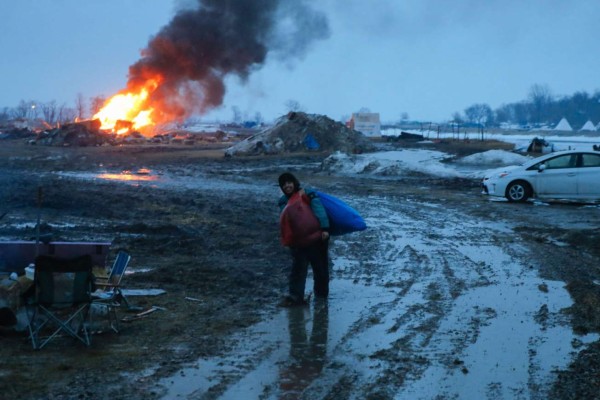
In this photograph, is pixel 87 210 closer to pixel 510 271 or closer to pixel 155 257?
pixel 155 257

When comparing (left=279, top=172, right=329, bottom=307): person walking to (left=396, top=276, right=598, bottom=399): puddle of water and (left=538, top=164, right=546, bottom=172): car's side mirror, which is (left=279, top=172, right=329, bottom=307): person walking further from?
(left=538, top=164, right=546, bottom=172): car's side mirror

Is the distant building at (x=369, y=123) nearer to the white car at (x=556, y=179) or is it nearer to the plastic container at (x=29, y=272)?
the white car at (x=556, y=179)

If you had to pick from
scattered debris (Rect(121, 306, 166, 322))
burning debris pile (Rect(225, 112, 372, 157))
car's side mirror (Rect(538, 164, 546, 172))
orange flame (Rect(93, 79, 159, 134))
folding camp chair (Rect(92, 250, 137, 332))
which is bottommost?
scattered debris (Rect(121, 306, 166, 322))

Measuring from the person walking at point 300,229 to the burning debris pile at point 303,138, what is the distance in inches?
1483

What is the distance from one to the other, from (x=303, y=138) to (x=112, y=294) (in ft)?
140

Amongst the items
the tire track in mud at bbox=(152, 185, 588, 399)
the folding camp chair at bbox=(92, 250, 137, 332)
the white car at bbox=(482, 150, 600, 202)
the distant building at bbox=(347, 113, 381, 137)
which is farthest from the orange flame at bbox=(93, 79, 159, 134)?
the folding camp chair at bbox=(92, 250, 137, 332)

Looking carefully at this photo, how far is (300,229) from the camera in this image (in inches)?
374

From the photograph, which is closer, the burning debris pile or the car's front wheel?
the car's front wheel

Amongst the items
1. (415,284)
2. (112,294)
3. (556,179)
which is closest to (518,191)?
(556,179)

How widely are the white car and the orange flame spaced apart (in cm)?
3641

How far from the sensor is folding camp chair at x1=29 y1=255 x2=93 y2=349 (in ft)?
24.4

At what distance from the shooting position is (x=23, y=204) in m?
19.8

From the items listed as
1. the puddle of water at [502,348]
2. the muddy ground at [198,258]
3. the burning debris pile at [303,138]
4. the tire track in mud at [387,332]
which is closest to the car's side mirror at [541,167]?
the muddy ground at [198,258]

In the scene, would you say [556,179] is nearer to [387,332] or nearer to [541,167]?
[541,167]
